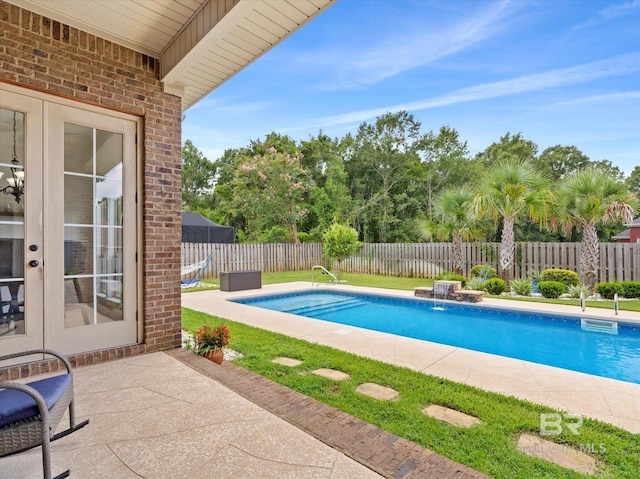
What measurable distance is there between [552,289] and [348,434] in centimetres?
799

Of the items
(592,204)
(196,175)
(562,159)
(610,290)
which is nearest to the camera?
(610,290)

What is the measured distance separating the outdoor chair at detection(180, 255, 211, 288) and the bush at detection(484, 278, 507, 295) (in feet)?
27.5

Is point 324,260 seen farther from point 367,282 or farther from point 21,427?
point 21,427

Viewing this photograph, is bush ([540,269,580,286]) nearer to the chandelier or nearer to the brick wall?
the brick wall

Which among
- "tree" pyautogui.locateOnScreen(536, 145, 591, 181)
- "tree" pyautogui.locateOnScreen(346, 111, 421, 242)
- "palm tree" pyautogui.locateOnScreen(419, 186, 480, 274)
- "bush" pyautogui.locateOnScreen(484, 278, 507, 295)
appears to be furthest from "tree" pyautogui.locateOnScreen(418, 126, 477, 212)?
"bush" pyautogui.locateOnScreen(484, 278, 507, 295)

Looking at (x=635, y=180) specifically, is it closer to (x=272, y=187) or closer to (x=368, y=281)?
(x=368, y=281)

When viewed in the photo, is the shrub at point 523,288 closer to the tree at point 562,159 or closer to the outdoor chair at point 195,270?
the outdoor chair at point 195,270

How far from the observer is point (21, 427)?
1.58m

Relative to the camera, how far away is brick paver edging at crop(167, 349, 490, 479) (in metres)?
1.77

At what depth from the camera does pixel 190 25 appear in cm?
310

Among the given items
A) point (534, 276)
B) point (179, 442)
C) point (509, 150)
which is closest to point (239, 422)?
point (179, 442)

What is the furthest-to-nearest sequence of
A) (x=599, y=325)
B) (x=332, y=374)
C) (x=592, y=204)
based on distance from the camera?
(x=592, y=204), (x=599, y=325), (x=332, y=374)

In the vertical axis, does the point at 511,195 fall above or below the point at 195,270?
above

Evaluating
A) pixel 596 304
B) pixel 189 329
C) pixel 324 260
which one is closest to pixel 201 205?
pixel 324 260
